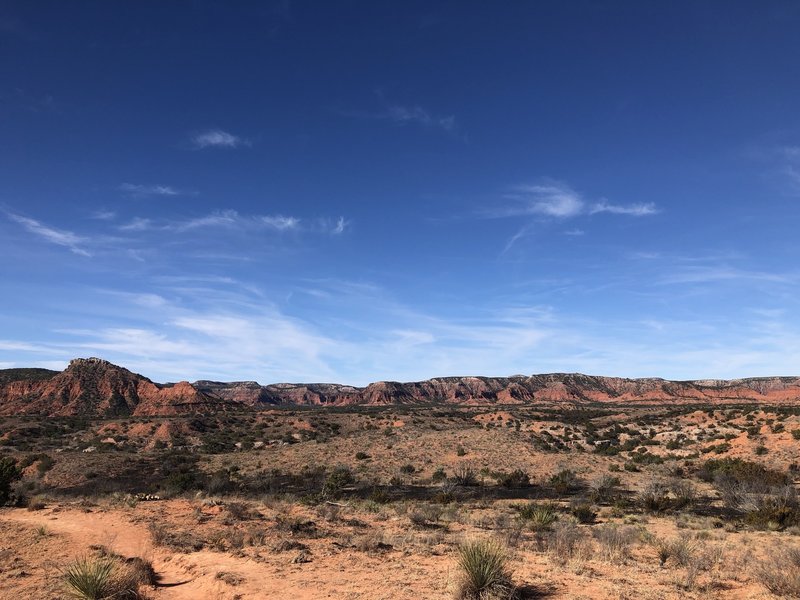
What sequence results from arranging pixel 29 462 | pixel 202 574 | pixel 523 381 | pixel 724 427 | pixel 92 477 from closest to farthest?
pixel 202 574 < pixel 92 477 < pixel 29 462 < pixel 724 427 < pixel 523 381

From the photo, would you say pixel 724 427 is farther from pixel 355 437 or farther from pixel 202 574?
pixel 202 574

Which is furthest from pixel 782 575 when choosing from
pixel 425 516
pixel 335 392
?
pixel 335 392

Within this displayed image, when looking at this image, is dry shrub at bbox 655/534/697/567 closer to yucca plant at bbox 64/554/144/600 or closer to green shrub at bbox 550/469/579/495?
yucca plant at bbox 64/554/144/600

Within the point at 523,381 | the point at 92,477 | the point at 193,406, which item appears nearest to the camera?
the point at 92,477

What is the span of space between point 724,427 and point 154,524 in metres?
52.7

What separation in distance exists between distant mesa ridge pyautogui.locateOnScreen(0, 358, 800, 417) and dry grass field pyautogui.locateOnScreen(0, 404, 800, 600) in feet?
172

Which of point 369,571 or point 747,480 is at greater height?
point 369,571

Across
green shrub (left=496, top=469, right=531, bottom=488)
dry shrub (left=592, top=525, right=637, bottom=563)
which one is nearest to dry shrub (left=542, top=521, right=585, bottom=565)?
dry shrub (left=592, top=525, right=637, bottom=563)

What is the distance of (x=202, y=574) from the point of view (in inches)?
413

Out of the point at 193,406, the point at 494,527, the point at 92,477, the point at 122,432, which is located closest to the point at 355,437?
the point at 92,477

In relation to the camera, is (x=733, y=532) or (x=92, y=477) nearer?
(x=733, y=532)

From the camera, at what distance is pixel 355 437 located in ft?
165

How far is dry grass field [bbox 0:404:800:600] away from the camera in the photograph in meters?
9.57

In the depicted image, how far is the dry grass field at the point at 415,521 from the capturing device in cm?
957
